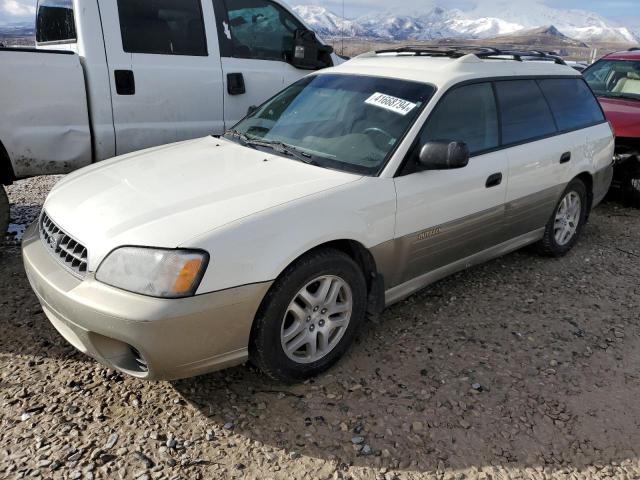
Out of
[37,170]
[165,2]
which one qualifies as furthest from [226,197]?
[165,2]

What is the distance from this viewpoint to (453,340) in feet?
10.9

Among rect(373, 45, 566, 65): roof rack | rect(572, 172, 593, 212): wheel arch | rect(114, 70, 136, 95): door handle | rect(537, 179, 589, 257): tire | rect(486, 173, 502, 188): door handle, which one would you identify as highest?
rect(373, 45, 566, 65): roof rack

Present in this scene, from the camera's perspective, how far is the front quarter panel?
2.30 m

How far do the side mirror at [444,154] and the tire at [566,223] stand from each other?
1.79m

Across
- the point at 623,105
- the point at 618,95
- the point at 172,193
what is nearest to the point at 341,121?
the point at 172,193

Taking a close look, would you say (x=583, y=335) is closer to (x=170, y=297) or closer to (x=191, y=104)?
(x=170, y=297)

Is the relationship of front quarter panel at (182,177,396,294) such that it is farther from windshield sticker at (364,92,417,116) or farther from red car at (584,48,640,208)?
red car at (584,48,640,208)

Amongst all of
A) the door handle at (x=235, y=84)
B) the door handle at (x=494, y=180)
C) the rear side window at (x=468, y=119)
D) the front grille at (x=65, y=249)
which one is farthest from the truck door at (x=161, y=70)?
the door handle at (x=494, y=180)

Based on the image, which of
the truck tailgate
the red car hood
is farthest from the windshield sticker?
the red car hood

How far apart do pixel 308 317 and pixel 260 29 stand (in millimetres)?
3446

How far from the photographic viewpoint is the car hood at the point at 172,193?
7.80 feet

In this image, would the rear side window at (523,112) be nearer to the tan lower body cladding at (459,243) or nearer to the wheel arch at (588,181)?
the tan lower body cladding at (459,243)

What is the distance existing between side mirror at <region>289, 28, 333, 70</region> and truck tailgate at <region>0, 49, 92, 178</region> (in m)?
2.02

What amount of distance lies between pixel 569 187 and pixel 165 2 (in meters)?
3.73
